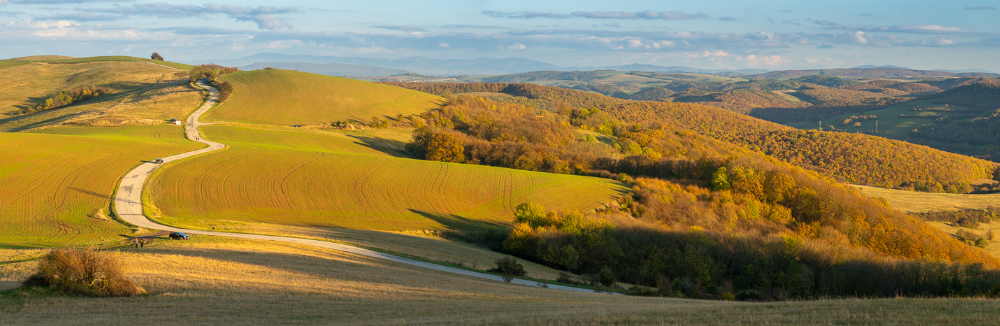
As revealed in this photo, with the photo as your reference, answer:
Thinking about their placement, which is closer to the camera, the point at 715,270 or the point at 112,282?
the point at 112,282

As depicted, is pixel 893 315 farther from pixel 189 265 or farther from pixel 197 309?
pixel 189 265

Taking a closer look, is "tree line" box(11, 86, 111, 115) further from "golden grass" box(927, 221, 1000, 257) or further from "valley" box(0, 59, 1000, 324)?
"golden grass" box(927, 221, 1000, 257)

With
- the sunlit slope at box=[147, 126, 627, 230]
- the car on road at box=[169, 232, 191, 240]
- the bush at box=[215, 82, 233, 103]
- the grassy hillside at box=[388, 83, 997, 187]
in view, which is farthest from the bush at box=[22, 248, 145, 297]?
the grassy hillside at box=[388, 83, 997, 187]

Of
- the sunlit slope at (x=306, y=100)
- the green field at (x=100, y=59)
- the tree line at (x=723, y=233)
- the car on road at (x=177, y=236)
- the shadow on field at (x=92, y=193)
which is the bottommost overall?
the tree line at (x=723, y=233)

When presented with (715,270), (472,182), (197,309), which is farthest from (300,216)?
(715,270)

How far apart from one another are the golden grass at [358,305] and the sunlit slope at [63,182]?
413 inches

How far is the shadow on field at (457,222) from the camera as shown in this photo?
48.4m

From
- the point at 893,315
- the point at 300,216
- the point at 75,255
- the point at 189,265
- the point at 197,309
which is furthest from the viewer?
the point at 300,216

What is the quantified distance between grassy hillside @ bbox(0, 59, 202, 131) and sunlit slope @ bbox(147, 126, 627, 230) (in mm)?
30641

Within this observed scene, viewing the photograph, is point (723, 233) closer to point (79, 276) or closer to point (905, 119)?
point (79, 276)

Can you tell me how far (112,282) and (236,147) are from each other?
172 feet

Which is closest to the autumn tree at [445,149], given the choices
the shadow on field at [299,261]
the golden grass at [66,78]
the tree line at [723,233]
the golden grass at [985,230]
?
the tree line at [723,233]

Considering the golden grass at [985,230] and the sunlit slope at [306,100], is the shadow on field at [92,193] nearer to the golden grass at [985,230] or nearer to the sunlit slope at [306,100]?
the sunlit slope at [306,100]

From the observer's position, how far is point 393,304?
1788 centimetres
